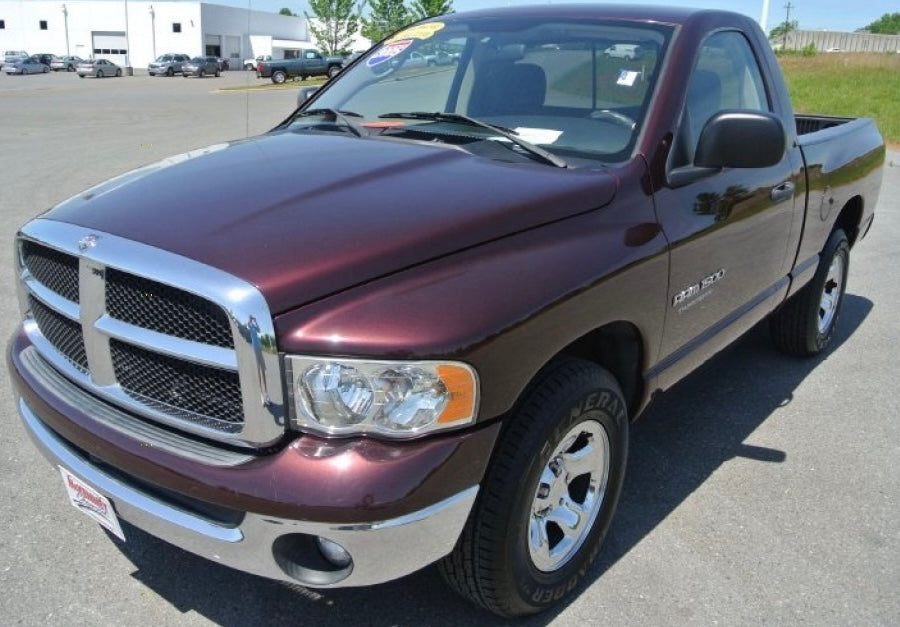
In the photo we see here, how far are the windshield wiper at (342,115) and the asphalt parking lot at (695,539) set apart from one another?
5.57ft

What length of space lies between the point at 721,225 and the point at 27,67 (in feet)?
215

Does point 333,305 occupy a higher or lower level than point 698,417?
higher

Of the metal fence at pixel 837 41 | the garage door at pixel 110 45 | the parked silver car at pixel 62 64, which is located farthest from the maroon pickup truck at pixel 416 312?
the garage door at pixel 110 45

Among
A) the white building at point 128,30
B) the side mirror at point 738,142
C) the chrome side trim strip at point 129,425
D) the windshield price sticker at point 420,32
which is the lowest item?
the chrome side trim strip at point 129,425

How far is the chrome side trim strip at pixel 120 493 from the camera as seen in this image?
206 cm

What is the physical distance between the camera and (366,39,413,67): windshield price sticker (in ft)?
12.6

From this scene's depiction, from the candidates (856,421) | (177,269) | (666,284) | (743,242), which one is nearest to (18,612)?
(177,269)

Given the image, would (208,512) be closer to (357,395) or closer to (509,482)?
(357,395)

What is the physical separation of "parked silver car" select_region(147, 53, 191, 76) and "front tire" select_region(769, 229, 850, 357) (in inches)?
2250

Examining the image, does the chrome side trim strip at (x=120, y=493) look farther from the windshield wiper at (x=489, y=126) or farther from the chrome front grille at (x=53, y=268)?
the windshield wiper at (x=489, y=126)

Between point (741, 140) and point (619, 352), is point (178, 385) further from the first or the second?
point (741, 140)

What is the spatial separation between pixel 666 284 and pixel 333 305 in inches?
52.2

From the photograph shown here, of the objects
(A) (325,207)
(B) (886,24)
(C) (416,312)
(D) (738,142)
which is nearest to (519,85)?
(D) (738,142)

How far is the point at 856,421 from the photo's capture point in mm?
4125
